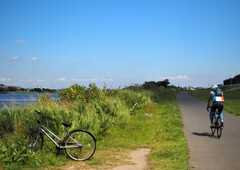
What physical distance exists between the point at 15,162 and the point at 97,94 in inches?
505

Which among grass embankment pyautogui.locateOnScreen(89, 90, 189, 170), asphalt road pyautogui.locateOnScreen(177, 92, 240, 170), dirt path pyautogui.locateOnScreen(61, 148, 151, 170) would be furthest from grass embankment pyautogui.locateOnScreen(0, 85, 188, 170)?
asphalt road pyautogui.locateOnScreen(177, 92, 240, 170)

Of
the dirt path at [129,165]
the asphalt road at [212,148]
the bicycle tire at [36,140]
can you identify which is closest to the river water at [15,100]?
the bicycle tire at [36,140]

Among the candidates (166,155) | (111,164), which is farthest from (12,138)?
(166,155)

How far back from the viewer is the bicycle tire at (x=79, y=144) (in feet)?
33.9

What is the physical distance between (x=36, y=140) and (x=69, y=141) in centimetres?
86

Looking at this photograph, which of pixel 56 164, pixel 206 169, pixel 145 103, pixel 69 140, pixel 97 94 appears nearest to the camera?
pixel 206 169

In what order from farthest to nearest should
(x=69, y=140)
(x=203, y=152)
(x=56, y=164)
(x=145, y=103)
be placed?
(x=145, y=103)
(x=203, y=152)
(x=69, y=140)
(x=56, y=164)

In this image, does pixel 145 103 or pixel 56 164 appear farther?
pixel 145 103

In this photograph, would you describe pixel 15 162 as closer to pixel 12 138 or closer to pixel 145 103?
pixel 12 138

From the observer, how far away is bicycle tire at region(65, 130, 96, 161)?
10320 mm

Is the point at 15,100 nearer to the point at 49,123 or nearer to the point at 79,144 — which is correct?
the point at 49,123

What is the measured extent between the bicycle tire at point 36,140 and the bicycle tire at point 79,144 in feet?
2.29

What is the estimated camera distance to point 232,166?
31.0 ft

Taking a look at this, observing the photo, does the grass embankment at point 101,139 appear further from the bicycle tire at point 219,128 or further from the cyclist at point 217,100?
the cyclist at point 217,100
